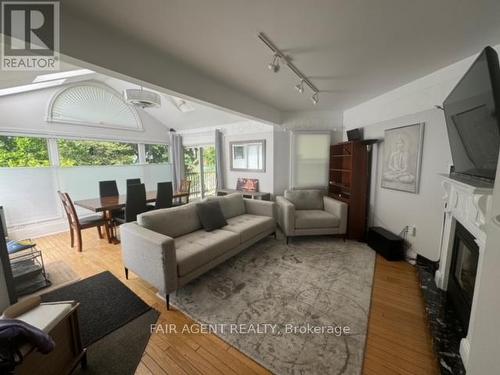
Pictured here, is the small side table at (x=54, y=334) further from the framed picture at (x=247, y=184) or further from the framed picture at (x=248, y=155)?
the framed picture at (x=248, y=155)

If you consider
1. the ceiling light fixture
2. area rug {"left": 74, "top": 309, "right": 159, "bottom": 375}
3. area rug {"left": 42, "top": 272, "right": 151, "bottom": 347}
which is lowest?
area rug {"left": 74, "top": 309, "right": 159, "bottom": 375}

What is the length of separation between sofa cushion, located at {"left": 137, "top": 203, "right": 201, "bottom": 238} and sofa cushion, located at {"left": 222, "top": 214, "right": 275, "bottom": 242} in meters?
0.47

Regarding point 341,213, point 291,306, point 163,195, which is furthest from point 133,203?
point 341,213

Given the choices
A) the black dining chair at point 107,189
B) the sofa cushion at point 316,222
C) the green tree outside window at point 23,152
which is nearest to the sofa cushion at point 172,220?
the sofa cushion at point 316,222

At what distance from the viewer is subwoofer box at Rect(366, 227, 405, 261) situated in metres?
2.67

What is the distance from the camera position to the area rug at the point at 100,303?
5.46 feet

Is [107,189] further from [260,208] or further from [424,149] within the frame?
[424,149]

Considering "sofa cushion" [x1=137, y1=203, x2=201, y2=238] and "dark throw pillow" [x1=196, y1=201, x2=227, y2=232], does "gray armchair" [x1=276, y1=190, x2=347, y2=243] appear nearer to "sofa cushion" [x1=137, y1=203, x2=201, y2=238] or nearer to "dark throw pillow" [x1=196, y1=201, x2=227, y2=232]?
"dark throw pillow" [x1=196, y1=201, x2=227, y2=232]

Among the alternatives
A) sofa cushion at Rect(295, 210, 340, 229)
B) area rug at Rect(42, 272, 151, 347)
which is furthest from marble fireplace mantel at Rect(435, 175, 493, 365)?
area rug at Rect(42, 272, 151, 347)

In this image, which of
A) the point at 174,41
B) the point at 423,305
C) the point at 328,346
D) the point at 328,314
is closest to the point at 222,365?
the point at 328,346

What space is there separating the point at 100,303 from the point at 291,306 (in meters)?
1.86

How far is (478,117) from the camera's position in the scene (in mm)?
1201

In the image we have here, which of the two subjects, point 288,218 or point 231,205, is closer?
point 288,218

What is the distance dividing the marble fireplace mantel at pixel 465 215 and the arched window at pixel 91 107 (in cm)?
593
